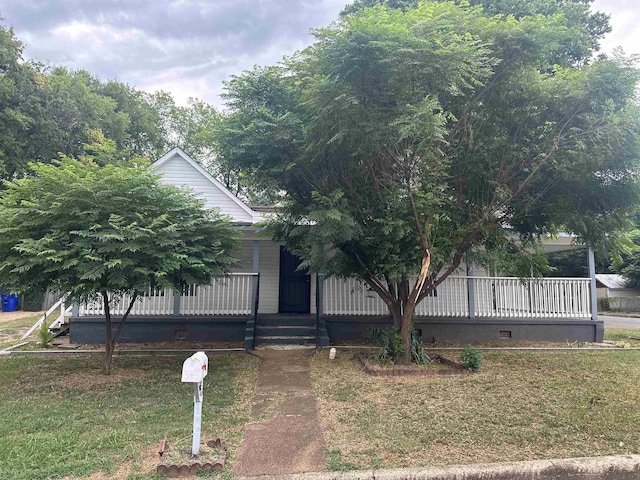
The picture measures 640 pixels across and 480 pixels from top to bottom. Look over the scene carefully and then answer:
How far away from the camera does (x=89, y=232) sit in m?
5.65

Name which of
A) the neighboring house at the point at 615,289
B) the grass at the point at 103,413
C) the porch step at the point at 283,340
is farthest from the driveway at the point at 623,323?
the grass at the point at 103,413

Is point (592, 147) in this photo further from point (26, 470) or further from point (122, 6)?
point (122, 6)

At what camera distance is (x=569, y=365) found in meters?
7.54

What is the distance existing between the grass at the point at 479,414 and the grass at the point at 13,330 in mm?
7738

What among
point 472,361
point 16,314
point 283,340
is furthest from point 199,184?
point 16,314

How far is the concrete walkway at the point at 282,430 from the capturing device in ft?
11.7

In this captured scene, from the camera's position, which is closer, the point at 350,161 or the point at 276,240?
the point at 350,161

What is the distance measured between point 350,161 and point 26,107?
63.2ft

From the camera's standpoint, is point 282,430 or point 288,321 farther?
point 288,321

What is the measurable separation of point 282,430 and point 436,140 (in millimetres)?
4065

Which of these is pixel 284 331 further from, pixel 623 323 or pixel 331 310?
pixel 623 323

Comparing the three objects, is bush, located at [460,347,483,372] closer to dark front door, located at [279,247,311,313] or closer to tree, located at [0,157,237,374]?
tree, located at [0,157,237,374]

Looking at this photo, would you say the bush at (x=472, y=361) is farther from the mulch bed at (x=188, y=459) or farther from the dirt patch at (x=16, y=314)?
the dirt patch at (x=16, y=314)

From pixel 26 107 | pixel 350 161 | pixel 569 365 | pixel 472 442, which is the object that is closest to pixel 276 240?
A: pixel 350 161
